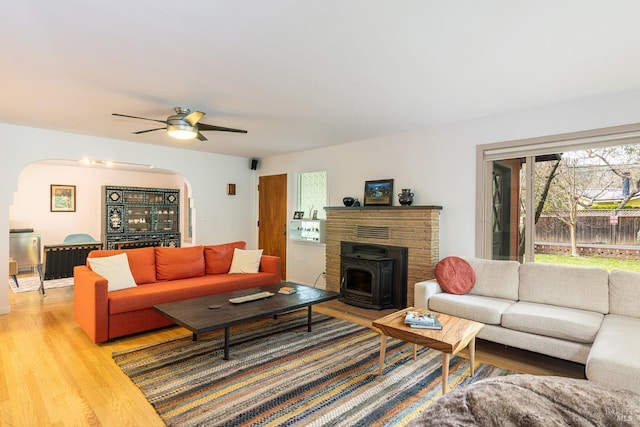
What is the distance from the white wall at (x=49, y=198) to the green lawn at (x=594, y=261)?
8.36 m

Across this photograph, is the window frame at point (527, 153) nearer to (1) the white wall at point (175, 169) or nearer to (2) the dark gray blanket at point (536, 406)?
(2) the dark gray blanket at point (536, 406)

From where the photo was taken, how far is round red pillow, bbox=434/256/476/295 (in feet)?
12.1

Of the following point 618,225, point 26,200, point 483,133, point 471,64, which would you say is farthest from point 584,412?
point 26,200

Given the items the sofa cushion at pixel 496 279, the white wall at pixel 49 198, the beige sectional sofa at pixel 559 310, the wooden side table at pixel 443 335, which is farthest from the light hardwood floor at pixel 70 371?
the white wall at pixel 49 198

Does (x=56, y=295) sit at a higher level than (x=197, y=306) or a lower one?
lower

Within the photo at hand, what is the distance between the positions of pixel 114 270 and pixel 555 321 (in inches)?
167

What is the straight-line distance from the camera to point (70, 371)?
2.78 meters

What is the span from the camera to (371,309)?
4555 mm

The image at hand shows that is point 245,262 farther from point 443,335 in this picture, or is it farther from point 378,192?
point 443,335

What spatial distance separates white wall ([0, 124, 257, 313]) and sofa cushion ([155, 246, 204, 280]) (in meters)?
1.72

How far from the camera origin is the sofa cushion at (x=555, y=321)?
269 centimetres

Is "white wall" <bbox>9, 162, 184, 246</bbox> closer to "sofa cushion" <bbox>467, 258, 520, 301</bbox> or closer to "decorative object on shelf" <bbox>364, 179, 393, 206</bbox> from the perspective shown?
"decorative object on shelf" <bbox>364, 179, 393, 206</bbox>

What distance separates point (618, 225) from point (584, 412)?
3.20m

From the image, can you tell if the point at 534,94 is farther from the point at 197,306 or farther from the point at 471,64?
the point at 197,306
